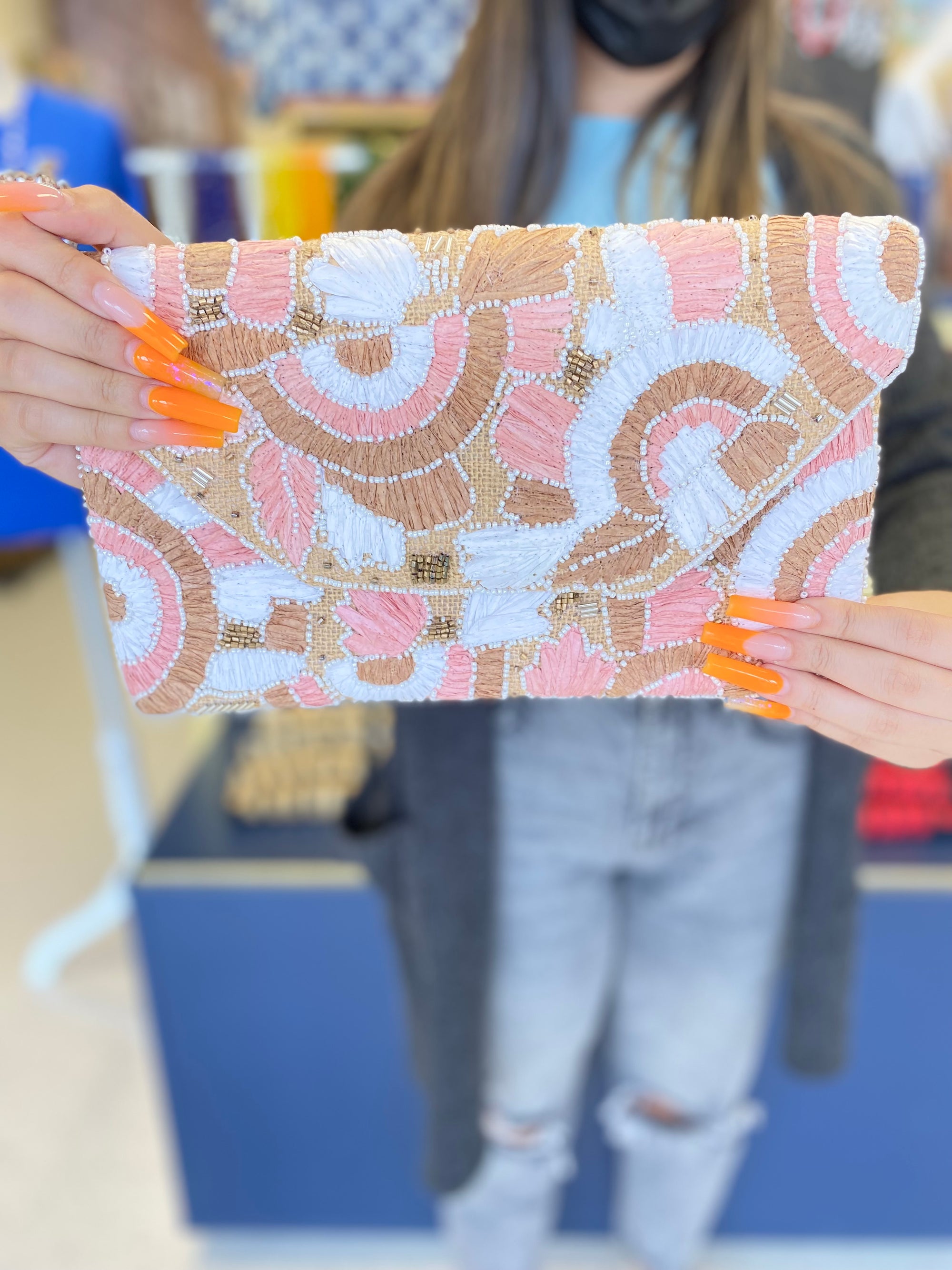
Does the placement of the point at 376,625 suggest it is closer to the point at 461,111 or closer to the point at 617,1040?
the point at 461,111

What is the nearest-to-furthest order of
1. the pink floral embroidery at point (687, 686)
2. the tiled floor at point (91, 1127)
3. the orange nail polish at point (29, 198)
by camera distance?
the orange nail polish at point (29, 198) → the pink floral embroidery at point (687, 686) → the tiled floor at point (91, 1127)

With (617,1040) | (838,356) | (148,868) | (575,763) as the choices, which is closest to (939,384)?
(838,356)

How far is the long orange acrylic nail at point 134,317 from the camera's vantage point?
1.24ft

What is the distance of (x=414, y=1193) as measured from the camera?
1.03m

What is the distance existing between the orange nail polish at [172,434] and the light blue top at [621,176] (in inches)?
11.1

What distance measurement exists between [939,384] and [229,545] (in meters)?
0.42

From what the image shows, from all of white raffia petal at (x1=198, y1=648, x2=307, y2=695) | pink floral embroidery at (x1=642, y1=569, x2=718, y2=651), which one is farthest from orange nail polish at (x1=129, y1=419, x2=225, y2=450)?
pink floral embroidery at (x1=642, y1=569, x2=718, y2=651)

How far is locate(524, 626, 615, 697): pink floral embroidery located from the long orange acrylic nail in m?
0.22

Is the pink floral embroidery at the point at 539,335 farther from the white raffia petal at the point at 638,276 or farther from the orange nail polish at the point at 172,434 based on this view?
the orange nail polish at the point at 172,434

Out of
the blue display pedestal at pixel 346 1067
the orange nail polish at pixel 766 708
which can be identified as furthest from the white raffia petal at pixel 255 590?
the blue display pedestal at pixel 346 1067

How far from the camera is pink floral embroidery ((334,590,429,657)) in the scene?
0.47 meters

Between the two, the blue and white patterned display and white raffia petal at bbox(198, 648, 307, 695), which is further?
the blue and white patterned display

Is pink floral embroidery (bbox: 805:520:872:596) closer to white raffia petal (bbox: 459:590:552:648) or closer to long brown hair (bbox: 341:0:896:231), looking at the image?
white raffia petal (bbox: 459:590:552:648)

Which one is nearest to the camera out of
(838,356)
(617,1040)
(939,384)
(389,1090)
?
(838,356)
